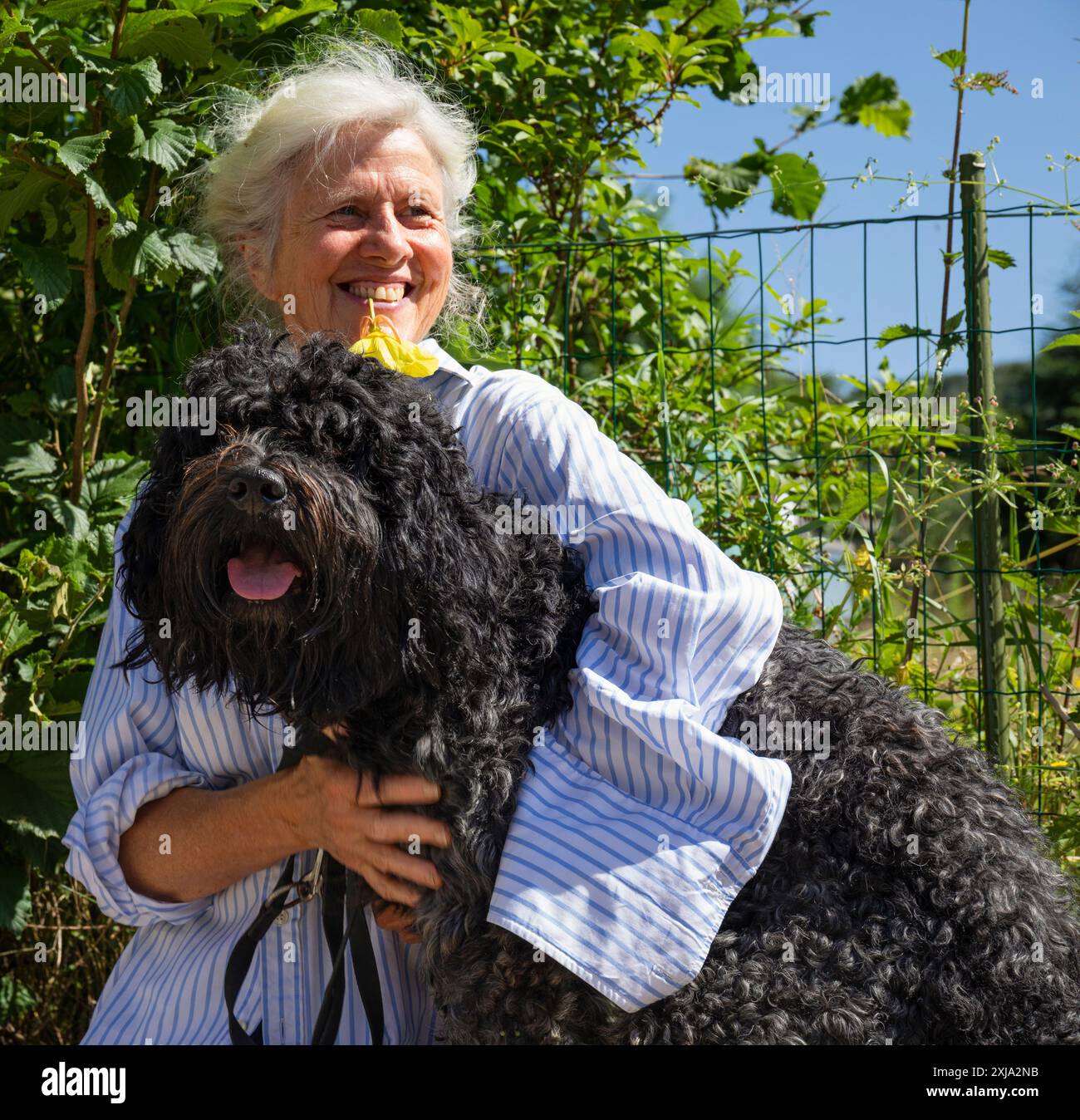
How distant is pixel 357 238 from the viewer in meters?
2.50

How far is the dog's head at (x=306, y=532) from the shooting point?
69.1 inches

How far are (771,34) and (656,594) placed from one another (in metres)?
3.30

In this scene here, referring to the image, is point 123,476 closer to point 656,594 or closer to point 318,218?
point 318,218

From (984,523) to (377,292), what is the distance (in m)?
2.23

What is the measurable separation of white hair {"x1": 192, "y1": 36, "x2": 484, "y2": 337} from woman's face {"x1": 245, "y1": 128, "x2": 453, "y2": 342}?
0.04 m

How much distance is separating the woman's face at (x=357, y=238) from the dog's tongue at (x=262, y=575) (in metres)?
0.83

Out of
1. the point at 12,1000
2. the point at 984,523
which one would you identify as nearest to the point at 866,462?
the point at 984,523

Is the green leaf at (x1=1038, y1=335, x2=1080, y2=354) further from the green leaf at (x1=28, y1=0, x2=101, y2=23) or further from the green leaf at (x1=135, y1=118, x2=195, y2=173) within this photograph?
the green leaf at (x1=28, y1=0, x2=101, y2=23)

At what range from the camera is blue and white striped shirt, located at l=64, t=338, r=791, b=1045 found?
186cm

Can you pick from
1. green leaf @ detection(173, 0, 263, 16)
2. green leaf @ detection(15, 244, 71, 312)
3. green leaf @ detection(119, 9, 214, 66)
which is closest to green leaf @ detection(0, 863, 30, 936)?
green leaf @ detection(15, 244, 71, 312)

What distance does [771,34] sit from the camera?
4.42 m

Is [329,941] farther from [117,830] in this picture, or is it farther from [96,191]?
[96,191]


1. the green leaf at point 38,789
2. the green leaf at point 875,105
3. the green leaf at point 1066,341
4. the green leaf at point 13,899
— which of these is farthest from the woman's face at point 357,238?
the green leaf at point 875,105

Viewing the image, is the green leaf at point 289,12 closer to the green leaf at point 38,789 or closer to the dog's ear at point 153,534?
the dog's ear at point 153,534
